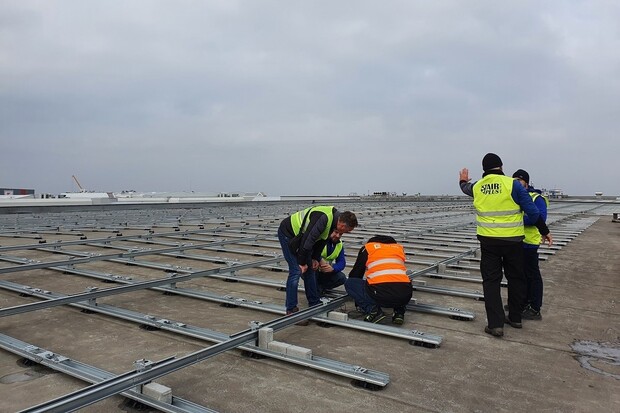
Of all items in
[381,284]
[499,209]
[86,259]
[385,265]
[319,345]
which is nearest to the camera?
[319,345]

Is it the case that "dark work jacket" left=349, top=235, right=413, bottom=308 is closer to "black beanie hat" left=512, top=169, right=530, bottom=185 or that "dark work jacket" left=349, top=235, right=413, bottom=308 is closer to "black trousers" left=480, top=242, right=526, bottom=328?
"black trousers" left=480, top=242, right=526, bottom=328

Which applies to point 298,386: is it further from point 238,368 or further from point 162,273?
point 162,273

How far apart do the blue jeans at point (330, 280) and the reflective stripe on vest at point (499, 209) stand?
191cm

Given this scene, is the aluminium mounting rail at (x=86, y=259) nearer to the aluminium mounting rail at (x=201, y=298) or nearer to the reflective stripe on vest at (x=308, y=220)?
the aluminium mounting rail at (x=201, y=298)

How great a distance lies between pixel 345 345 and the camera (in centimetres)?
411

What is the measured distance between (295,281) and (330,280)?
0.97 m

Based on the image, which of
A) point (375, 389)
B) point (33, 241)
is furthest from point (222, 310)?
point (33, 241)

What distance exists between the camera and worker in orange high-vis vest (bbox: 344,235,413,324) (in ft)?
15.2

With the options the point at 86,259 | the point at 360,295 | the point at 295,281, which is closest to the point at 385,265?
the point at 360,295

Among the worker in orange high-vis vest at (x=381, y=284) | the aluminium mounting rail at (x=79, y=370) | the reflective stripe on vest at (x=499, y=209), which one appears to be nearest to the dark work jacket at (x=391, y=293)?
the worker in orange high-vis vest at (x=381, y=284)

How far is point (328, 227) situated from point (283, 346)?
145cm

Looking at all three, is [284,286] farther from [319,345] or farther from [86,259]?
[86,259]

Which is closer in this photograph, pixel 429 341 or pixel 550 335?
pixel 429 341

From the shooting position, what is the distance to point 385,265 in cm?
479
